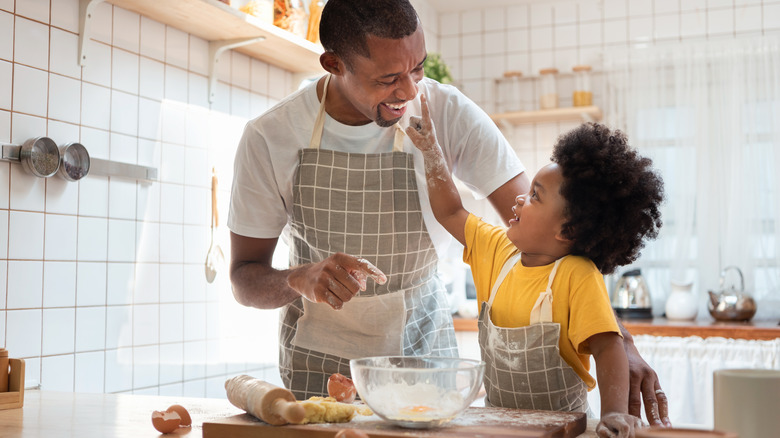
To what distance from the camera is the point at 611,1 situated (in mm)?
4262

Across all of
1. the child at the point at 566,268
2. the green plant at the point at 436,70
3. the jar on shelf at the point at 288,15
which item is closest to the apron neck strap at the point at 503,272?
the child at the point at 566,268

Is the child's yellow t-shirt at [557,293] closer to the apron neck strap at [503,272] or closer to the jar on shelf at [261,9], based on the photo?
the apron neck strap at [503,272]

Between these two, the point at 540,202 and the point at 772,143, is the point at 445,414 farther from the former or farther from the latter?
the point at 772,143

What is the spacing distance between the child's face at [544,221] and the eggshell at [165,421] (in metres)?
0.61

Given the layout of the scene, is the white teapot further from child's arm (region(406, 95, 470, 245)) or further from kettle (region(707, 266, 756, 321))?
child's arm (region(406, 95, 470, 245))

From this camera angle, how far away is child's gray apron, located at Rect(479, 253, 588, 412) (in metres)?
1.17

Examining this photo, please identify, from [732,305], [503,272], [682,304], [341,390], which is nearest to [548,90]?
[682,304]

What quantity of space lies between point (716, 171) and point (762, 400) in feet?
11.6

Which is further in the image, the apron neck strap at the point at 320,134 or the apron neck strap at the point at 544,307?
the apron neck strap at the point at 320,134

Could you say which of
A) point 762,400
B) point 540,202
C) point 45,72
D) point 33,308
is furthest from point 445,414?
point 45,72

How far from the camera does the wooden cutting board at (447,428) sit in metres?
0.88

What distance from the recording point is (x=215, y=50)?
2.53 meters

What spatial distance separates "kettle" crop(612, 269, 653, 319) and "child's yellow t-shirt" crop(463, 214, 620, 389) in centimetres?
253

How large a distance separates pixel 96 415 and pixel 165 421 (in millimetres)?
250
